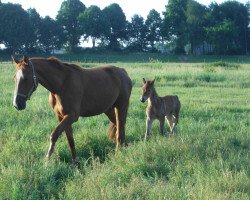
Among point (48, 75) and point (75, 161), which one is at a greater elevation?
point (48, 75)

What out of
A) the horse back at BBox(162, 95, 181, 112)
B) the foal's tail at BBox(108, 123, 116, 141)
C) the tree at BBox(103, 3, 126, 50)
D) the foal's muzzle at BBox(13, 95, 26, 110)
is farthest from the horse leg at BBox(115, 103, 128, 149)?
the tree at BBox(103, 3, 126, 50)

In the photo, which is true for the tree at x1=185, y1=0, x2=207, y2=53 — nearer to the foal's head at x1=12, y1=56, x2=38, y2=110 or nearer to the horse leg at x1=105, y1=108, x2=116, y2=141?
the horse leg at x1=105, y1=108, x2=116, y2=141

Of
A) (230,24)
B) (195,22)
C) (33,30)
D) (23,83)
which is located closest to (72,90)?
(23,83)

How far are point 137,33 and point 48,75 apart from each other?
76.7 m

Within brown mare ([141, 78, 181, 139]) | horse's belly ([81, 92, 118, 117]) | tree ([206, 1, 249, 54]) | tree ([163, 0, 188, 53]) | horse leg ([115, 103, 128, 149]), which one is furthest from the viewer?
tree ([163, 0, 188, 53])

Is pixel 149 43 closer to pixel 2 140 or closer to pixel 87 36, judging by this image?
pixel 87 36

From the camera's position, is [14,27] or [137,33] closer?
[14,27]

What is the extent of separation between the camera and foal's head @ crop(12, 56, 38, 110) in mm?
6785

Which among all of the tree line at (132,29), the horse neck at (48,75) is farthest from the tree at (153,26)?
the horse neck at (48,75)

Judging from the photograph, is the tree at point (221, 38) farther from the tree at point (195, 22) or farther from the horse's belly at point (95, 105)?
the horse's belly at point (95, 105)

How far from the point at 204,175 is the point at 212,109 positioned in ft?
23.5

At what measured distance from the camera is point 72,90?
7.54 meters

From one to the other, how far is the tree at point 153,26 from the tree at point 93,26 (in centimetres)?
828

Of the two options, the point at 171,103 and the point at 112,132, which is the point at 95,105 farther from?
the point at 171,103
